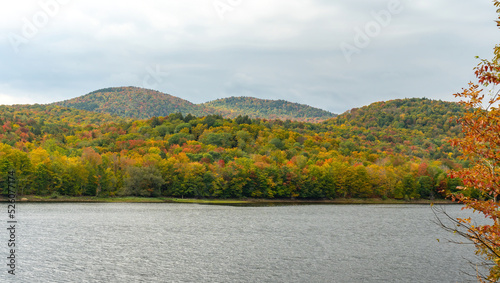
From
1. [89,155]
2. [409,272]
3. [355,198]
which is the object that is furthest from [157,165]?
[409,272]

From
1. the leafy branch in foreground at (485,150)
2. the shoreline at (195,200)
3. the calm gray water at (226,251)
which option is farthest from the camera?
A: the shoreline at (195,200)

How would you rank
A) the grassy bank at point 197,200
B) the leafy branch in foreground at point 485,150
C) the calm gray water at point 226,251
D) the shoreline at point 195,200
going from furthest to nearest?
the grassy bank at point 197,200
the shoreline at point 195,200
the calm gray water at point 226,251
the leafy branch in foreground at point 485,150

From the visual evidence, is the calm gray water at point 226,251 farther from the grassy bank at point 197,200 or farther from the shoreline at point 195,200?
the grassy bank at point 197,200

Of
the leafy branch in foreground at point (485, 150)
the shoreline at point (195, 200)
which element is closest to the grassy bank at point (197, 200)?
the shoreline at point (195, 200)

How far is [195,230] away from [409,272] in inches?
1463

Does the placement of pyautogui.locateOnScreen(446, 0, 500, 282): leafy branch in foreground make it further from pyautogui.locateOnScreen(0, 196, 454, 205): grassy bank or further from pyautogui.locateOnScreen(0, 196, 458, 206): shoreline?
pyautogui.locateOnScreen(0, 196, 454, 205): grassy bank

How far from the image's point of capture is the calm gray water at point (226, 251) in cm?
3975

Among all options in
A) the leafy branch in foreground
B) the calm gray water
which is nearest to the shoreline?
the calm gray water

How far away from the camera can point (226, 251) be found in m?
52.0

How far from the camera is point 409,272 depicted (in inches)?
1676

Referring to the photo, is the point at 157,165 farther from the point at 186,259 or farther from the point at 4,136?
the point at 186,259

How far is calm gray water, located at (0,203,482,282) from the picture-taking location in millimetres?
39750

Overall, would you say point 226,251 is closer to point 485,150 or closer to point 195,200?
point 485,150

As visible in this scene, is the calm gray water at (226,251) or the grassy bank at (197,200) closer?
the calm gray water at (226,251)
